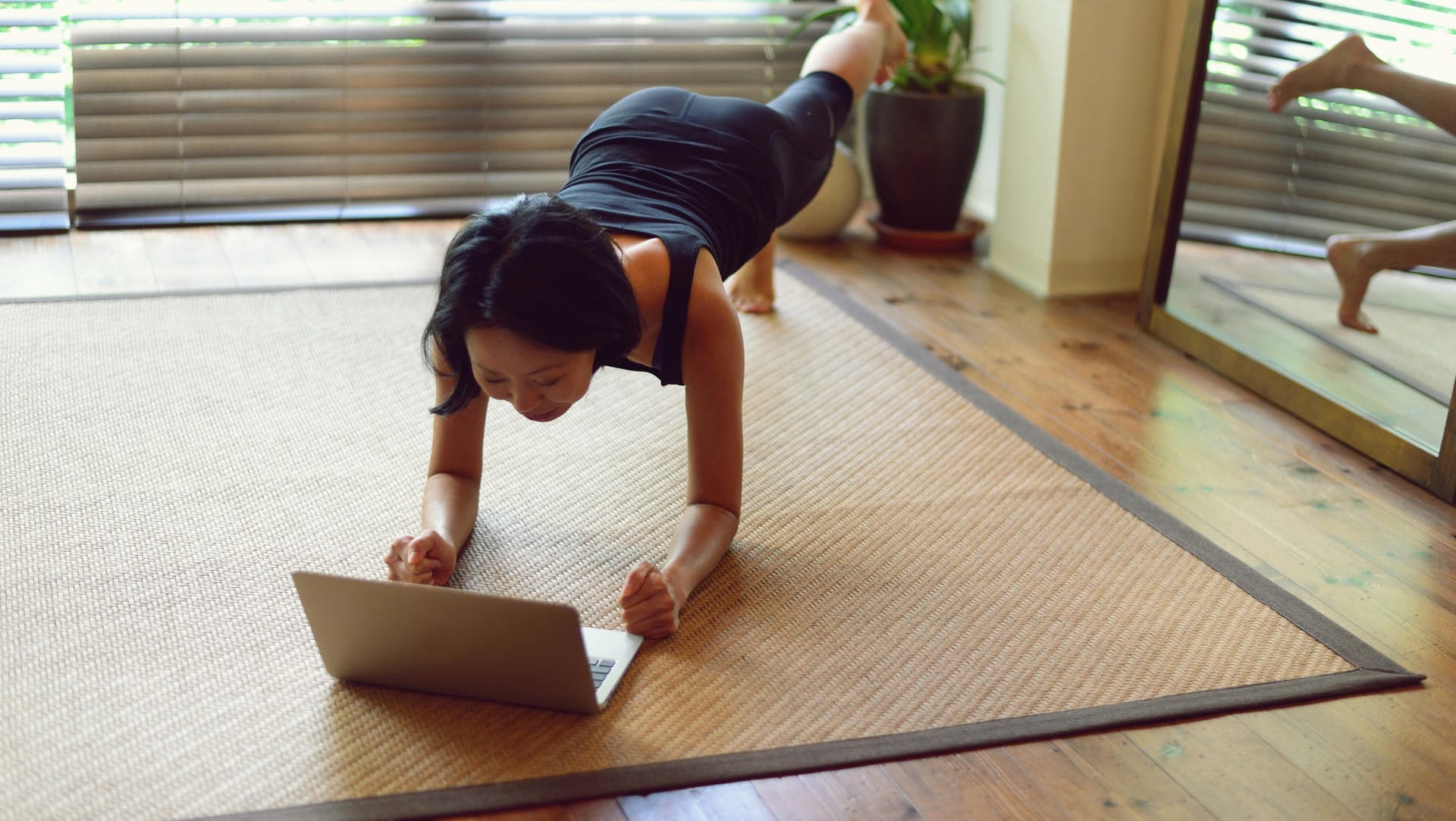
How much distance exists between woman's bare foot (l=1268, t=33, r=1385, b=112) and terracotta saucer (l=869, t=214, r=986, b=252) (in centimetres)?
96

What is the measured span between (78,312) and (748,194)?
137 centimetres

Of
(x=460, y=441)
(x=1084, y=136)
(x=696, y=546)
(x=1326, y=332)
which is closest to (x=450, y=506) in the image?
(x=460, y=441)

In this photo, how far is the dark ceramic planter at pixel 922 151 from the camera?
306 cm

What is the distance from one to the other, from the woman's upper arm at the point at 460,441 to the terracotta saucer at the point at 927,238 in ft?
5.63

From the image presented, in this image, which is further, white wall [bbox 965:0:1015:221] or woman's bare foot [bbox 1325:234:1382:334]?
white wall [bbox 965:0:1015:221]

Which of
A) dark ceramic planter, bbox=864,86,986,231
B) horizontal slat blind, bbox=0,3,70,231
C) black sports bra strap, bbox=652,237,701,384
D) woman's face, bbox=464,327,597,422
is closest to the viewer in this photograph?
woman's face, bbox=464,327,597,422

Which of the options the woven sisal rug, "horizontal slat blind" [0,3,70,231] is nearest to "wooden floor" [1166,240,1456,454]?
the woven sisal rug

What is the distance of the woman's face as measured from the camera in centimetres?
136

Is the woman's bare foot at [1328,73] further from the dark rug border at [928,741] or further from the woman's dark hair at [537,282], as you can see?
the woman's dark hair at [537,282]

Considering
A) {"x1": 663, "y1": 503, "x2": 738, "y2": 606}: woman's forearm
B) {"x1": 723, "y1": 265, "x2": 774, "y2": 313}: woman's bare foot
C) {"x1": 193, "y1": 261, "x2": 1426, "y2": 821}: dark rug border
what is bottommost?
{"x1": 193, "y1": 261, "x2": 1426, "y2": 821}: dark rug border

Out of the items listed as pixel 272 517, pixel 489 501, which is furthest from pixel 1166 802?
pixel 272 517

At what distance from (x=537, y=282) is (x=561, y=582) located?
460 millimetres

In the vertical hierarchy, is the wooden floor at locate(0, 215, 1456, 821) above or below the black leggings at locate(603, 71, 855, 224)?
below

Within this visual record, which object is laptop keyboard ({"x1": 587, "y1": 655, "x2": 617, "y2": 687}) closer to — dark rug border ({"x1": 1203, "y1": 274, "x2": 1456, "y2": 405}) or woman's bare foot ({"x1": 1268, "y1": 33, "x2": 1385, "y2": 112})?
dark rug border ({"x1": 1203, "y1": 274, "x2": 1456, "y2": 405})
